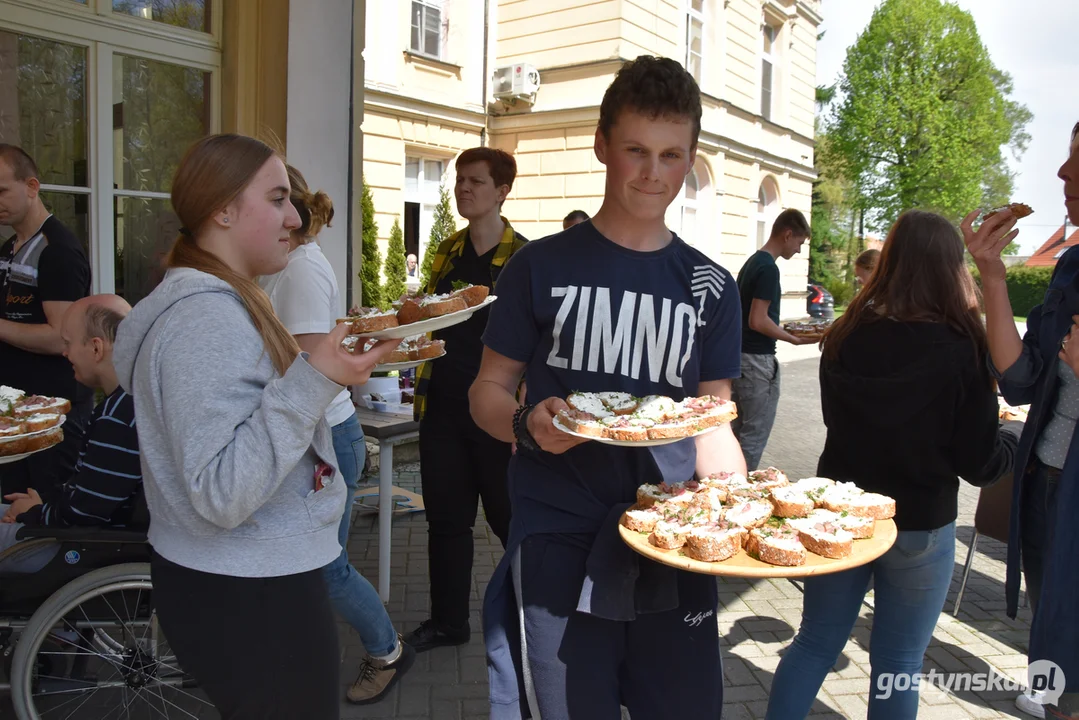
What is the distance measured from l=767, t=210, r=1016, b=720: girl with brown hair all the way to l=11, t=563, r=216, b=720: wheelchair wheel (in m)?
2.27

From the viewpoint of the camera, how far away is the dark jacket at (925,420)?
2623 millimetres

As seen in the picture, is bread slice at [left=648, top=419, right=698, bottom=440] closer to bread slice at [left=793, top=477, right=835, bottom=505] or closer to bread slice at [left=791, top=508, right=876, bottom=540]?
bread slice at [left=791, top=508, right=876, bottom=540]

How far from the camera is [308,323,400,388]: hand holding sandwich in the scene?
1.62 meters

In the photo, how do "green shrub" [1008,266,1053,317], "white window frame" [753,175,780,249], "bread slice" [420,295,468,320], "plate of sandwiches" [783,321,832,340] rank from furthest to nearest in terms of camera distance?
"green shrub" [1008,266,1053,317] → "white window frame" [753,175,780,249] → "plate of sandwiches" [783,321,832,340] → "bread slice" [420,295,468,320]

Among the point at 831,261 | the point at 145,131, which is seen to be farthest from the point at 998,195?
the point at 145,131

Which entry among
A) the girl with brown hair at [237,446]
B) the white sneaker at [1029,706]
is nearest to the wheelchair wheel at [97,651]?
the girl with brown hair at [237,446]

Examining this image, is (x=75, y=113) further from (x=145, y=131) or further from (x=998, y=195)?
(x=998, y=195)

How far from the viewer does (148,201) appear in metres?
5.63

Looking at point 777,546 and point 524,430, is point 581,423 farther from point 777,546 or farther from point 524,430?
point 777,546

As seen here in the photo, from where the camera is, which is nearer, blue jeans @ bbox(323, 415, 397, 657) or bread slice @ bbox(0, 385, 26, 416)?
blue jeans @ bbox(323, 415, 397, 657)

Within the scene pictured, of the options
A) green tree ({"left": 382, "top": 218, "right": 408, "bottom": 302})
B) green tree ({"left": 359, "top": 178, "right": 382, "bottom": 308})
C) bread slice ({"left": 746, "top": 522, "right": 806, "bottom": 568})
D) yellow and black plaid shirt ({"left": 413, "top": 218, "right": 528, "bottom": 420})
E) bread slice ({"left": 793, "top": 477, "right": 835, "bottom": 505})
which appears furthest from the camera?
green tree ({"left": 382, "top": 218, "right": 408, "bottom": 302})

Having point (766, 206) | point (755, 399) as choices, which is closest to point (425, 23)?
point (766, 206)

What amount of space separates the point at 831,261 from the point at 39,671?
Result: 4725 centimetres

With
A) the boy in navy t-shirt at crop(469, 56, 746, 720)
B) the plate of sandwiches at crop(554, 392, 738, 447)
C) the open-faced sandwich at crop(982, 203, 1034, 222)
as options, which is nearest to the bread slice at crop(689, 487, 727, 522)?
the boy in navy t-shirt at crop(469, 56, 746, 720)
